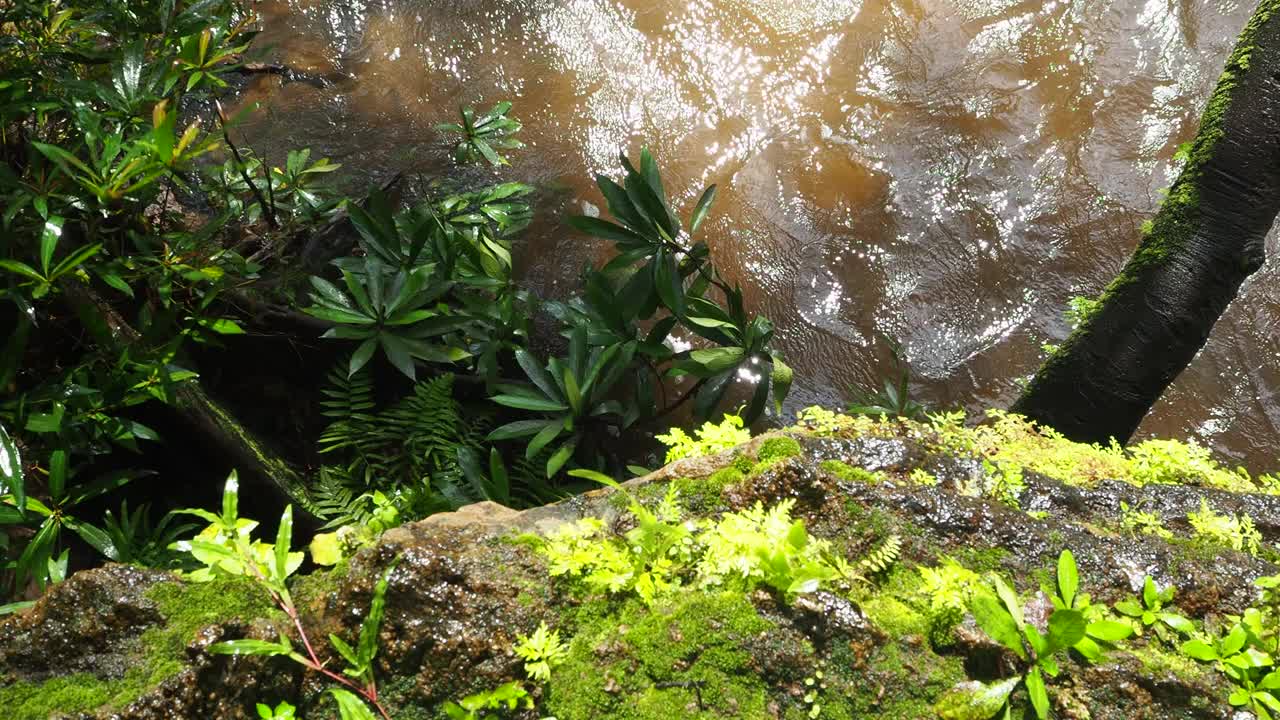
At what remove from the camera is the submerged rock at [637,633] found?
160 centimetres

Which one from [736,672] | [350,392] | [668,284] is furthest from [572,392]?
[736,672]

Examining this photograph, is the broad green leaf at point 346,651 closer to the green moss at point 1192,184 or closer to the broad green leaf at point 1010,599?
the broad green leaf at point 1010,599

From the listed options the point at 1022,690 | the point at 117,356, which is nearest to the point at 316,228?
the point at 117,356

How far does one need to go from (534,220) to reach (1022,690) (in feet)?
13.3

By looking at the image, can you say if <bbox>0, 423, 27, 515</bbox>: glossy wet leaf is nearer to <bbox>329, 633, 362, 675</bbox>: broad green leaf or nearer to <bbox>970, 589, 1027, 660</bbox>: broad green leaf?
<bbox>329, 633, 362, 675</bbox>: broad green leaf

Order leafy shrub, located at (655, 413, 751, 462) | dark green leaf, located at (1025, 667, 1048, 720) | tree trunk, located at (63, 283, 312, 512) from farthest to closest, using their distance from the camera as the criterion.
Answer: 1. tree trunk, located at (63, 283, 312, 512)
2. leafy shrub, located at (655, 413, 751, 462)
3. dark green leaf, located at (1025, 667, 1048, 720)

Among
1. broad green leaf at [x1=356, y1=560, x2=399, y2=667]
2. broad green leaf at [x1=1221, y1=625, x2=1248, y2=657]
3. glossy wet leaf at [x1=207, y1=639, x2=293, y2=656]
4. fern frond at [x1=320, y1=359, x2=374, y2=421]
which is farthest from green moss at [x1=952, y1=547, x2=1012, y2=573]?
fern frond at [x1=320, y1=359, x2=374, y2=421]

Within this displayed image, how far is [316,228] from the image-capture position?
4.06 m

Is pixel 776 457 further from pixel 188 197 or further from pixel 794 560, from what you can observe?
pixel 188 197

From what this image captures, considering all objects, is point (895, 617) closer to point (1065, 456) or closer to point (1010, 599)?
point (1010, 599)

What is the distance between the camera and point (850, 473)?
2084mm

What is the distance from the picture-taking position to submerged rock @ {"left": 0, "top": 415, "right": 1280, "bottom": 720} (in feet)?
5.24

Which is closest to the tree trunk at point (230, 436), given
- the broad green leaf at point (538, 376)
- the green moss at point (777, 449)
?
the broad green leaf at point (538, 376)

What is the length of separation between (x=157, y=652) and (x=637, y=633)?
1.03 metres
